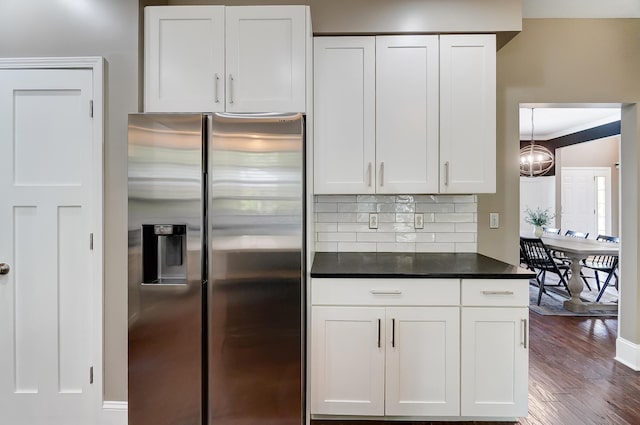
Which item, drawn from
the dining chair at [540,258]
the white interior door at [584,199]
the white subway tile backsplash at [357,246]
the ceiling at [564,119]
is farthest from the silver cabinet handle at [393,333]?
the white interior door at [584,199]

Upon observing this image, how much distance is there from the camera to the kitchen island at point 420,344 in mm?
1832

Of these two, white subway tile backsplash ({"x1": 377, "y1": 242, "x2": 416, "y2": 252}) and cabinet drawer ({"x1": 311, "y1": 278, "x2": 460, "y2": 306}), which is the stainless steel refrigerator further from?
white subway tile backsplash ({"x1": 377, "y1": 242, "x2": 416, "y2": 252})

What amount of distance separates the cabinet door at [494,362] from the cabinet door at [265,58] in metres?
1.53

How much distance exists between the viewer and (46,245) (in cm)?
188

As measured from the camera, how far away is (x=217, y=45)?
185 cm

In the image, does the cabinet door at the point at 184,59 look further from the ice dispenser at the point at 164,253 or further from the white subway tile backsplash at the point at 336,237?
the white subway tile backsplash at the point at 336,237

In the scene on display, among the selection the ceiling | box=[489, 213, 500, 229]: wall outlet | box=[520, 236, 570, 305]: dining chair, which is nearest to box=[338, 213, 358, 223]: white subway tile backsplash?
box=[489, 213, 500, 229]: wall outlet

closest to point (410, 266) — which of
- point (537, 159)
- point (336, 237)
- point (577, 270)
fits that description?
point (336, 237)

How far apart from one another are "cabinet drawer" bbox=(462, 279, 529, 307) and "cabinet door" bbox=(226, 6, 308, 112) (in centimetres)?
134

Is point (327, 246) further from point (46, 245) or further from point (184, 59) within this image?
point (46, 245)

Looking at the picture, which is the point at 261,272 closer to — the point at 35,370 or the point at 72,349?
the point at 72,349

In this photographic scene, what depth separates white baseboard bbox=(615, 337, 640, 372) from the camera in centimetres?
254

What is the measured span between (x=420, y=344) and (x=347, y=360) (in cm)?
41

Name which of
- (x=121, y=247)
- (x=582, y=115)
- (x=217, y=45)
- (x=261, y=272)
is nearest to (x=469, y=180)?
(x=261, y=272)
